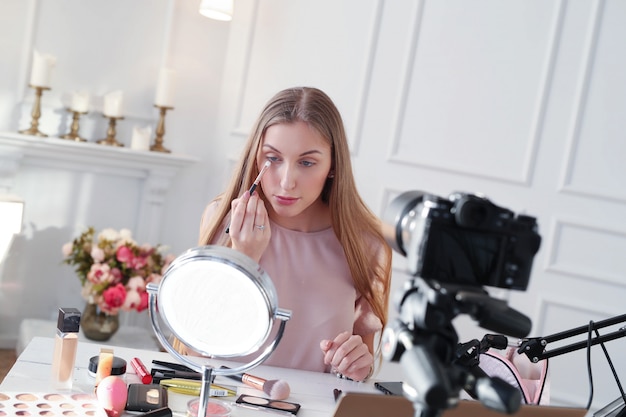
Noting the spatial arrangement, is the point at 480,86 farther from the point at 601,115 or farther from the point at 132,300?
the point at 132,300

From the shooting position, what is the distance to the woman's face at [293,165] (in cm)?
180

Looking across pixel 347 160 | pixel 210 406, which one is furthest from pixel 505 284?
pixel 347 160

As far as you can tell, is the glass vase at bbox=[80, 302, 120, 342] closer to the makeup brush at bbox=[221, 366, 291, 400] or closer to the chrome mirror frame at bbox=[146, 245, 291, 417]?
the makeup brush at bbox=[221, 366, 291, 400]

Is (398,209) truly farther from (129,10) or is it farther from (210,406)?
(129,10)

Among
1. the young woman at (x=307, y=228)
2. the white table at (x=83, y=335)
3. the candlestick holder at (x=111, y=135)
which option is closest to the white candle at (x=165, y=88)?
the candlestick holder at (x=111, y=135)

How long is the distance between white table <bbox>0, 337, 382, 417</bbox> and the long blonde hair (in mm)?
339

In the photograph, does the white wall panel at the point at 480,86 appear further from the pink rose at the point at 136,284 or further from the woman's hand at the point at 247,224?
the woman's hand at the point at 247,224

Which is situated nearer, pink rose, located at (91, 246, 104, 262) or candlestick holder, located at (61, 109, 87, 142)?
pink rose, located at (91, 246, 104, 262)

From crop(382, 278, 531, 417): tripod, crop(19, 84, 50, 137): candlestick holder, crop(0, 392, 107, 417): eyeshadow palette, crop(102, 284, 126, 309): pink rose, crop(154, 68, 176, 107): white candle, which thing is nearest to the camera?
crop(382, 278, 531, 417): tripod

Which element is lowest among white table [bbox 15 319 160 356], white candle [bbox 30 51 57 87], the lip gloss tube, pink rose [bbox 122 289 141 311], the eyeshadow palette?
white table [bbox 15 319 160 356]

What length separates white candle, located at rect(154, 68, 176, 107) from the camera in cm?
325

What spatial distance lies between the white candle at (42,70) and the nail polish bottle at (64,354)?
6.47 ft

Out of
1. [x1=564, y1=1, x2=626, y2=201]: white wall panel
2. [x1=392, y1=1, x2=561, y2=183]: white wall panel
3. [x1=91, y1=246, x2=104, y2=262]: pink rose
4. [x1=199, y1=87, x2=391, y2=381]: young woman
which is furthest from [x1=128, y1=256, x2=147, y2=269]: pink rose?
[x1=564, y1=1, x2=626, y2=201]: white wall panel

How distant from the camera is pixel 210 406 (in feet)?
4.28
